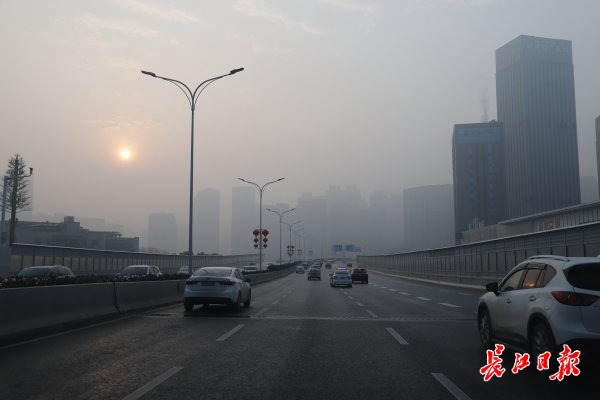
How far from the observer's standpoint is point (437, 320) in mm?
15859

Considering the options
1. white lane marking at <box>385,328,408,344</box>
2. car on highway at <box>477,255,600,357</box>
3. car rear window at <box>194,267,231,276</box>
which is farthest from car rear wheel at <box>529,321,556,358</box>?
car rear window at <box>194,267,231,276</box>

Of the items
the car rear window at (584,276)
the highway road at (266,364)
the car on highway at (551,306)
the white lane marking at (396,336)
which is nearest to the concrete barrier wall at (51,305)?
the highway road at (266,364)

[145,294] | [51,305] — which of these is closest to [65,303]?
[51,305]

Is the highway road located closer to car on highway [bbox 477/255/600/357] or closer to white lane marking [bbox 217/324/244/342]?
white lane marking [bbox 217/324/244/342]

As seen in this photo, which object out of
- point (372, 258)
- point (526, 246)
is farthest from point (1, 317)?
point (372, 258)

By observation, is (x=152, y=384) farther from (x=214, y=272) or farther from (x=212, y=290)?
(x=214, y=272)

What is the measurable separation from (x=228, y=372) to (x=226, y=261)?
98351 millimetres

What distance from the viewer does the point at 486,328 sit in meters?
10.1

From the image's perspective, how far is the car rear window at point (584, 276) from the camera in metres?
7.45

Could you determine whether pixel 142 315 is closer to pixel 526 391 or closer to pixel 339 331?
pixel 339 331

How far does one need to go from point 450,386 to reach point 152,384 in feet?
12.8

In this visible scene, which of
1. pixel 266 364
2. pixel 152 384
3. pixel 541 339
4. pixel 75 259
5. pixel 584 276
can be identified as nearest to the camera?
pixel 152 384

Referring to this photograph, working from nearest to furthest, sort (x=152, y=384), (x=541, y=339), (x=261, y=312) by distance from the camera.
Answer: (x=152, y=384)
(x=541, y=339)
(x=261, y=312)

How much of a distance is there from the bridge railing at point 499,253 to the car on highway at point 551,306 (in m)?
19.1
